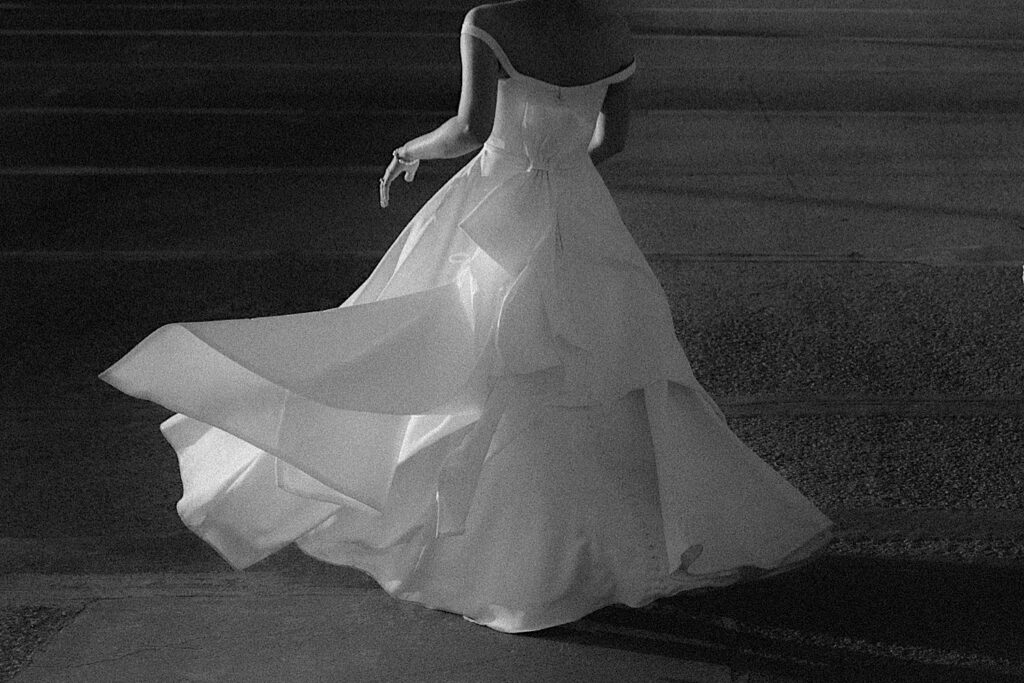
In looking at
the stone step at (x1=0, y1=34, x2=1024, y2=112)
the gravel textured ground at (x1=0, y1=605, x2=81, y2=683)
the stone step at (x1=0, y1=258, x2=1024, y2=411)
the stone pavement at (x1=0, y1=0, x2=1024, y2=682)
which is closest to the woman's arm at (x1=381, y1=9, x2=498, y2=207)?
the stone pavement at (x1=0, y1=0, x2=1024, y2=682)

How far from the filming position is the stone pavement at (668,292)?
4297 millimetres

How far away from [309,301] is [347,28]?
10.2 m

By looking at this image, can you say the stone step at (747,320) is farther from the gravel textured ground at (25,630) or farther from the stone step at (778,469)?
the gravel textured ground at (25,630)

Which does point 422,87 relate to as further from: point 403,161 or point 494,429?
point 494,429

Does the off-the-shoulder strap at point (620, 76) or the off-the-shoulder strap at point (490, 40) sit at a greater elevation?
the off-the-shoulder strap at point (490, 40)

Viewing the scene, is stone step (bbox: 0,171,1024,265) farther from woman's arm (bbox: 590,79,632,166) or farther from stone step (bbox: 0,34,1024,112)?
woman's arm (bbox: 590,79,632,166)

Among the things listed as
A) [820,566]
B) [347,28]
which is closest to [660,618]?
[820,566]

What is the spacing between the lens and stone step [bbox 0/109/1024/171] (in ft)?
34.1

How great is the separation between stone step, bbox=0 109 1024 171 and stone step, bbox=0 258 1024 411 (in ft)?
8.11

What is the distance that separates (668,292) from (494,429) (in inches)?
138

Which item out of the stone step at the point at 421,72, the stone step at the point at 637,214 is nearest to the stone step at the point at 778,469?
the stone step at the point at 637,214

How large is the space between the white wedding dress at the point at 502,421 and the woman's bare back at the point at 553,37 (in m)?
0.05

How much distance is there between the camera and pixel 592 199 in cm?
445

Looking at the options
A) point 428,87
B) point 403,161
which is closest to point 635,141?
point 428,87
